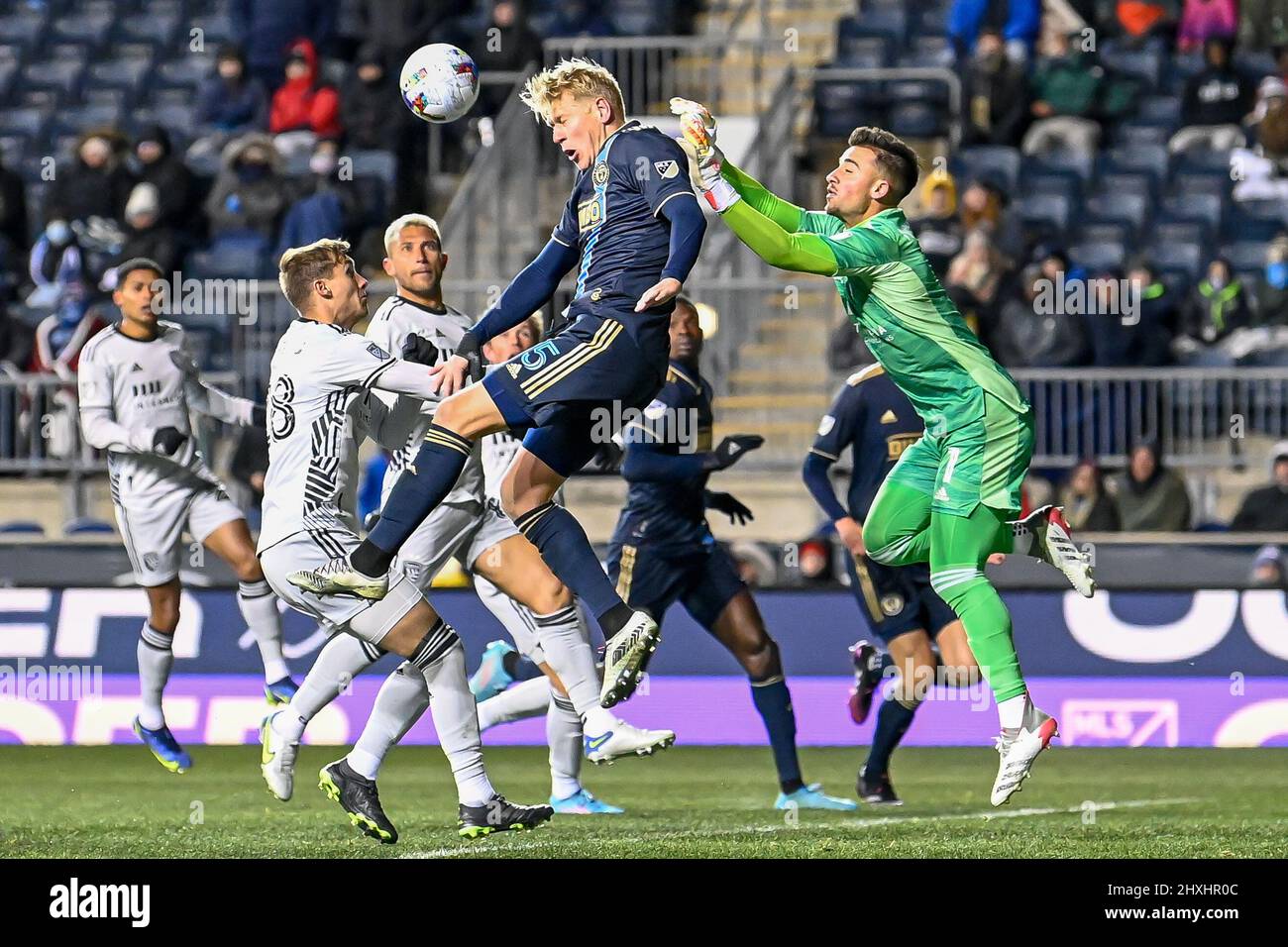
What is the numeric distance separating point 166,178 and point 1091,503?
7.70 m

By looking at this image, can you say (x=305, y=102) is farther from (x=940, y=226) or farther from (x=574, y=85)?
(x=574, y=85)

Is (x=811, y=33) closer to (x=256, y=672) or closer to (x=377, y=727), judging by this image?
(x=256, y=672)

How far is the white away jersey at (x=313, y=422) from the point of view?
816cm

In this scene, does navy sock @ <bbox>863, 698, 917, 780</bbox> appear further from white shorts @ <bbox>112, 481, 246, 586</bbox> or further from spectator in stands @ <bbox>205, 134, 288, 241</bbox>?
spectator in stands @ <bbox>205, 134, 288, 241</bbox>

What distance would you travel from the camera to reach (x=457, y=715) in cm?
816

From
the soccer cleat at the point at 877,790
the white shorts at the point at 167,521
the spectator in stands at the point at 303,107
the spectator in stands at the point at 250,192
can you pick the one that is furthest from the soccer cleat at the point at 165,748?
the spectator in stands at the point at 303,107

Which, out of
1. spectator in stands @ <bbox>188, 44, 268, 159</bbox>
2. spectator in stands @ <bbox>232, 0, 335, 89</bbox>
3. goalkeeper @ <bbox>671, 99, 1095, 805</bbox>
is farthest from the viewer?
spectator in stands @ <bbox>232, 0, 335, 89</bbox>

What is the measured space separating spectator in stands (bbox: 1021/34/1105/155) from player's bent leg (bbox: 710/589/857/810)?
832 cm

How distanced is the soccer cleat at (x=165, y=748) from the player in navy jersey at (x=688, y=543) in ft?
8.37

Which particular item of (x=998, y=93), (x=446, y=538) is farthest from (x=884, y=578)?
(x=998, y=93)

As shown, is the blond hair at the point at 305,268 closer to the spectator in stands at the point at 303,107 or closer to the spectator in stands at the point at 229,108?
the spectator in stands at the point at 303,107

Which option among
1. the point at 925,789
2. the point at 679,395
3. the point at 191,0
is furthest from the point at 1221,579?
the point at 191,0

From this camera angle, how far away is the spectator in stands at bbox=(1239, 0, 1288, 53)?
17.9m

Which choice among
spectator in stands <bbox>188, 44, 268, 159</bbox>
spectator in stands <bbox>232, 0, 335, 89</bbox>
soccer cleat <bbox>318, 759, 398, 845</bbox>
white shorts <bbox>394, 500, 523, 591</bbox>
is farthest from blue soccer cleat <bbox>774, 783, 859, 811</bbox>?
spectator in stands <bbox>232, 0, 335, 89</bbox>
